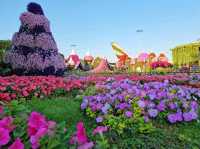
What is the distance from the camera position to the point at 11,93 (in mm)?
7535

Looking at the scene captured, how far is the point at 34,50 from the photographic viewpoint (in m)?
12.5

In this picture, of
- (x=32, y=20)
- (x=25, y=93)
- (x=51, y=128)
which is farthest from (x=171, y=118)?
(x=32, y=20)

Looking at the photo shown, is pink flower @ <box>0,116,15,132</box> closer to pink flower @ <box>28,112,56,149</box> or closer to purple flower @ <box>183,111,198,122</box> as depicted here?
pink flower @ <box>28,112,56,149</box>

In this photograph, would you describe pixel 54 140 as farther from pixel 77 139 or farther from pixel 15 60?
pixel 15 60

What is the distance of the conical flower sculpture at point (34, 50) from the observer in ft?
40.5

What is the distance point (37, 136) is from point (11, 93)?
6.35 m

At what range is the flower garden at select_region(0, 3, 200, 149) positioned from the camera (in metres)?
1.53

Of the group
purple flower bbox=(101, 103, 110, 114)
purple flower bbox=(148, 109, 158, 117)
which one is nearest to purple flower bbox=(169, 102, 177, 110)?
purple flower bbox=(148, 109, 158, 117)

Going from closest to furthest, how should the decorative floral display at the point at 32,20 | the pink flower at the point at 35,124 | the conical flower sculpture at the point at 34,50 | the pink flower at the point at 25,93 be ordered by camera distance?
the pink flower at the point at 35,124 → the pink flower at the point at 25,93 → the conical flower sculpture at the point at 34,50 → the decorative floral display at the point at 32,20

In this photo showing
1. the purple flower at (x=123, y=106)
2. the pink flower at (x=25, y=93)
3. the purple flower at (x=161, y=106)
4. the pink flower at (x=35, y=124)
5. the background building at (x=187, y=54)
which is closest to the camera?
the pink flower at (x=35, y=124)

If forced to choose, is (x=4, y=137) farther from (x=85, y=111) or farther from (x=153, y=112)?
(x=85, y=111)

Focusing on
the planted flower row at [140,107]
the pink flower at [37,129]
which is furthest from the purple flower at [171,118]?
the pink flower at [37,129]

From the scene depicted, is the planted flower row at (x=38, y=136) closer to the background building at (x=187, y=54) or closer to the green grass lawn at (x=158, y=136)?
the green grass lawn at (x=158, y=136)

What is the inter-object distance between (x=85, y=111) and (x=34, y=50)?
7.77m
